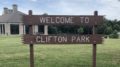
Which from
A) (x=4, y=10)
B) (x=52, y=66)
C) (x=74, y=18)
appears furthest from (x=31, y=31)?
(x=4, y=10)

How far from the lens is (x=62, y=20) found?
1035cm

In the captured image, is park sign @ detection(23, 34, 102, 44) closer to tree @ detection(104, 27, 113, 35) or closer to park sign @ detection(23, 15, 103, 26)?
park sign @ detection(23, 15, 103, 26)

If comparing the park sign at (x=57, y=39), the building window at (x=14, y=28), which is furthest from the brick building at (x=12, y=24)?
the park sign at (x=57, y=39)

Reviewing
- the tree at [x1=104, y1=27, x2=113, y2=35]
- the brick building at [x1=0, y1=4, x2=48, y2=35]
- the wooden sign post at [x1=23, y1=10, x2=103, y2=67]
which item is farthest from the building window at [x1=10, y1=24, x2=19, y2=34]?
the wooden sign post at [x1=23, y1=10, x2=103, y2=67]

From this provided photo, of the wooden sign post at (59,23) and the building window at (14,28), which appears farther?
the building window at (14,28)

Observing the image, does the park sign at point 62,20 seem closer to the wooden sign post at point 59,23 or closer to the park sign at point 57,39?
the wooden sign post at point 59,23

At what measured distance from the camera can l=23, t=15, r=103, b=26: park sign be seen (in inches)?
408

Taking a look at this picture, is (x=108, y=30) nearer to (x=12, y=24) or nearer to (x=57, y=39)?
(x=12, y=24)

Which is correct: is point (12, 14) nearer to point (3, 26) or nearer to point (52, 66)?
point (3, 26)

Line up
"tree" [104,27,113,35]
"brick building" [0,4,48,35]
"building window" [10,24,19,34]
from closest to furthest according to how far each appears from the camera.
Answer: "tree" [104,27,113,35]
"brick building" [0,4,48,35]
"building window" [10,24,19,34]

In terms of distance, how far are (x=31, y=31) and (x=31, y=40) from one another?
0.86ft

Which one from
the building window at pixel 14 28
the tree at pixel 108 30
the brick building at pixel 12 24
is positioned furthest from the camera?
the building window at pixel 14 28

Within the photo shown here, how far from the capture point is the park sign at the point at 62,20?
408 inches

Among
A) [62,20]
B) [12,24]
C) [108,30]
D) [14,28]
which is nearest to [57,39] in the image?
[62,20]
